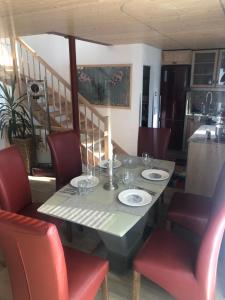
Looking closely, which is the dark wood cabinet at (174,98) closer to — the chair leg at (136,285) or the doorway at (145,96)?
the doorway at (145,96)

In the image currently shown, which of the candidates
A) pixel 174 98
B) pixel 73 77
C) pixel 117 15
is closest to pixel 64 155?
pixel 73 77

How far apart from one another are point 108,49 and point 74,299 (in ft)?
13.3

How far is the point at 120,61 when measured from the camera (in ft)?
14.1

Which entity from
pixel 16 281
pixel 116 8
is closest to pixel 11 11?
pixel 116 8

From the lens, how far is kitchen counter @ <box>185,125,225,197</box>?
2729 millimetres

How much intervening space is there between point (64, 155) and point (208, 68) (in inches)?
140

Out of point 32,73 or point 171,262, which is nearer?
point 171,262

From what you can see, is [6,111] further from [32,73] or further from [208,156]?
[208,156]

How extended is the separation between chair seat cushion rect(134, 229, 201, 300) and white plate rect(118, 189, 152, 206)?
254 mm

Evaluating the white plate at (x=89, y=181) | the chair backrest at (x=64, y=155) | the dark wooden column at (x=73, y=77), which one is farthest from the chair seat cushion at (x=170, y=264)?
the dark wooden column at (x=73, y=77)

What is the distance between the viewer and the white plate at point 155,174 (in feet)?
6.85

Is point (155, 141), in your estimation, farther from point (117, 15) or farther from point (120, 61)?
point (120, 61)

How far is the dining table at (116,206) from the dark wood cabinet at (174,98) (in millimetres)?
2803

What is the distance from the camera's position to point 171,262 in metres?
1.45
